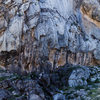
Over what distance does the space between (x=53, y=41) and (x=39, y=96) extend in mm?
6578

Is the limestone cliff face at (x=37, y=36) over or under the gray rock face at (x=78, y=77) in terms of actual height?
over

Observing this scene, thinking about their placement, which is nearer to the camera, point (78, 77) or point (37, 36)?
point (78, 77)

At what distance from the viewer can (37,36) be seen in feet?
62.8

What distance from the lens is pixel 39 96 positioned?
48.0ft

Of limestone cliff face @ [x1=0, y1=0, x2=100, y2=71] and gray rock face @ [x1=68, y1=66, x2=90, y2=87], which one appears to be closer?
gray rock face @ [x1=68, y1=66, x2=90, y2=87]

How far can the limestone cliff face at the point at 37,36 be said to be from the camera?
1881 centimetres

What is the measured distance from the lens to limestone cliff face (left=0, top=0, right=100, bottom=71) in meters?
18.8

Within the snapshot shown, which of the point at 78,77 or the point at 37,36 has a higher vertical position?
the point at 37,36

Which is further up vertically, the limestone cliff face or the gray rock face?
the limestone cliff face

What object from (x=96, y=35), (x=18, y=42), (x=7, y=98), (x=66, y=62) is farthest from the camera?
(x=96, y=35)

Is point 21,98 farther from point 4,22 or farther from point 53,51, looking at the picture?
point 4,22

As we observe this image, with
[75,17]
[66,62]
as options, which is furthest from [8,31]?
[75,17]

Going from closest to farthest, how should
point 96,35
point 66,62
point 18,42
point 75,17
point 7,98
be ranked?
point 7,98 → point 18,42 → point 66,62 → point 75,17 → point 96,35

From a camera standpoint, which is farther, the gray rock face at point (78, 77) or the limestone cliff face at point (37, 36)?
the limestone cliff face at point (37, 36)
